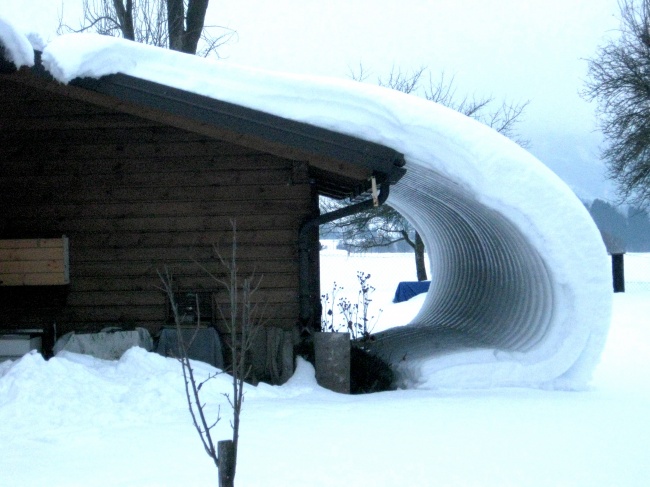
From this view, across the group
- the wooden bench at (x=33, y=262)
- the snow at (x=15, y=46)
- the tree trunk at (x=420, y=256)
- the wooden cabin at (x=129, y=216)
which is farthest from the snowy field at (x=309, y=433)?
the tree trunk at (x=420, y=256)

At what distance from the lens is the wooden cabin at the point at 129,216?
8.51 metres

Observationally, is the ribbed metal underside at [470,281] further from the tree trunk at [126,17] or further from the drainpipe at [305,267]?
Answer: the tree trunk at [126,17]

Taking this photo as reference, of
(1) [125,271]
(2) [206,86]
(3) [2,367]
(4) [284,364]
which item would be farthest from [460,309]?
(3) [2,367]

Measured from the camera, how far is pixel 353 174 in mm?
7805

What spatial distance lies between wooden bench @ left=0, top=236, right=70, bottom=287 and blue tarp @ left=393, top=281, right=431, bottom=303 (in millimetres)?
17195

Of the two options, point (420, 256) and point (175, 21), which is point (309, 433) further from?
point (420, 256)

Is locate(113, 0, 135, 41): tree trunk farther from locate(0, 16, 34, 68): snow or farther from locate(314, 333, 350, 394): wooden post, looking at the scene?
locate(314, 333, 350, 394): wooden post

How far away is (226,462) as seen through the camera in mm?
3479

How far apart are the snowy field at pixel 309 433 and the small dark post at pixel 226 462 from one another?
1134 millimetres

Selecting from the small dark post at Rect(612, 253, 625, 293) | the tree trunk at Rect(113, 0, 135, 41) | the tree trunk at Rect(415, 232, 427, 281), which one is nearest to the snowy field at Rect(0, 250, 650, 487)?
the tree trunk at Rect(113, 0, 135, 41)

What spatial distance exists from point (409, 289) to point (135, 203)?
1707 cm

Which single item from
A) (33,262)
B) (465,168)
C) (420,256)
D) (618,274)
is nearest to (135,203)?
(33,262)

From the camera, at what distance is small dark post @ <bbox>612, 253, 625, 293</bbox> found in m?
22.8

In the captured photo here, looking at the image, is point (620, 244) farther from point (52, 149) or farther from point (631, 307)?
point (52, 149)
